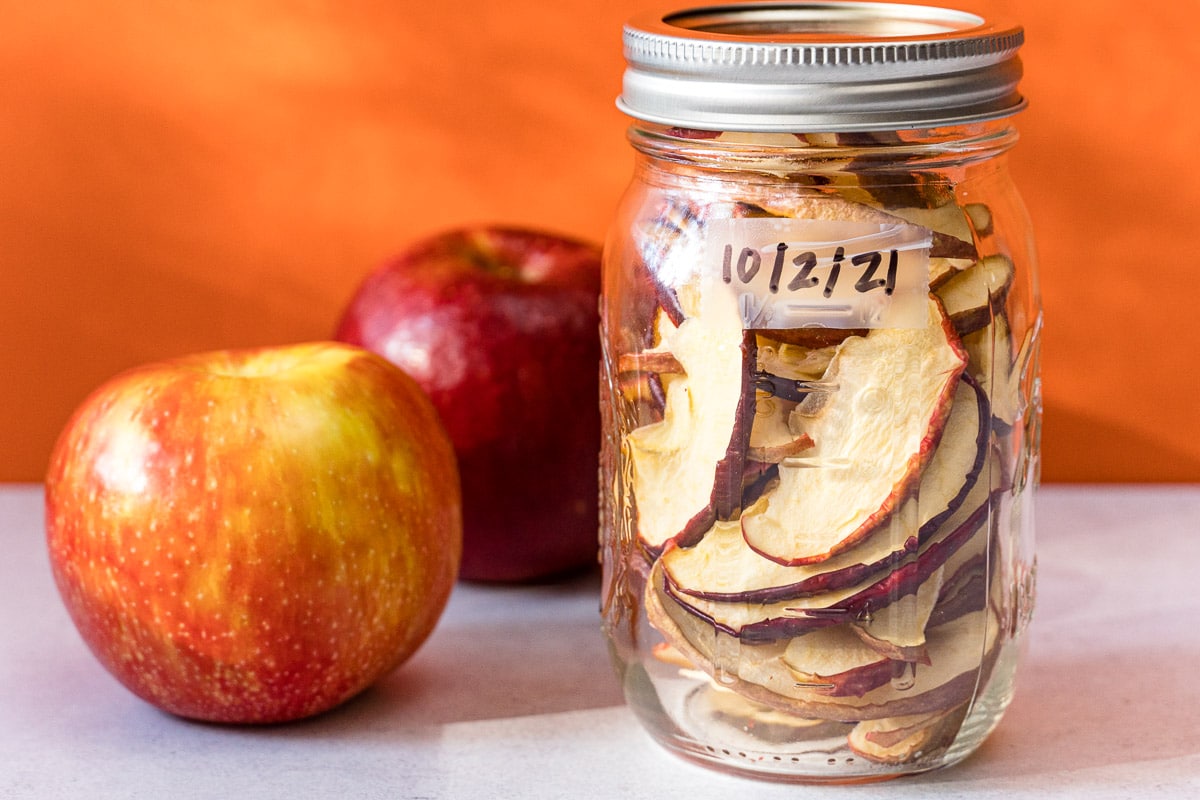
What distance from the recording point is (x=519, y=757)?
70 centimetres

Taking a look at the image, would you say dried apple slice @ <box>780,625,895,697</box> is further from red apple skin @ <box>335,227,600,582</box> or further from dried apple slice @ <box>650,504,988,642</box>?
red apple skin @ <box>335,227,600,582</box>

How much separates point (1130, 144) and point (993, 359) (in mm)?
479

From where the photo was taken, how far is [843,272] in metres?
0.59

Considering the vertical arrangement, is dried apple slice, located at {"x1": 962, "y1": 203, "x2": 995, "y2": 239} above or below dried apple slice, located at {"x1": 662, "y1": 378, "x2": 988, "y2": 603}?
above

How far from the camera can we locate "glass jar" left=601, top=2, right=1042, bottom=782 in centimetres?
59

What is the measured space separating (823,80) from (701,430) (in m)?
0.16

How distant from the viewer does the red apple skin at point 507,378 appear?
0.87 metres

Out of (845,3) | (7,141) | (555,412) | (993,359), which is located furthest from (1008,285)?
(7,141)

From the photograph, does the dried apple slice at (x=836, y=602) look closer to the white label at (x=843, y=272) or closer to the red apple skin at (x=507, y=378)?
the white label at (x=843, y=272)

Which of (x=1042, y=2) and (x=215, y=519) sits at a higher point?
(x=1042, y=2)

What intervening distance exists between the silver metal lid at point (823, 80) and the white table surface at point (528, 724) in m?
0.31

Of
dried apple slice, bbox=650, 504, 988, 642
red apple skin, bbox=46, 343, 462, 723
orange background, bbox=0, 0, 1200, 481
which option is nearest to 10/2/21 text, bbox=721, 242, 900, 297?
dried apple slice, bbox=650, 504, 988, 642

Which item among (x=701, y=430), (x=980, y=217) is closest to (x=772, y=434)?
(x=701, y=430)

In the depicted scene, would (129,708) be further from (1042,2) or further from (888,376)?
(1042,2)
